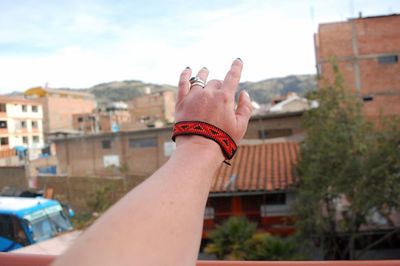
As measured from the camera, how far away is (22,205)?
32.8 ft

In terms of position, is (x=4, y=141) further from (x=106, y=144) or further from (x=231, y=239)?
(x=106, y=144)

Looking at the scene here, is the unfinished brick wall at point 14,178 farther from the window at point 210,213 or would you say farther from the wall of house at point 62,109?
the window at point 210,213

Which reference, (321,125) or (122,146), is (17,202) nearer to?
(321,125)

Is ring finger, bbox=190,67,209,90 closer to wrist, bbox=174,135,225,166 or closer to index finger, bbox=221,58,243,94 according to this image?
index finger, bbox=221,58,243,94

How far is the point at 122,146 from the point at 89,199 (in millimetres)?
7919

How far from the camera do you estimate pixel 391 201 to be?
7.52 metres

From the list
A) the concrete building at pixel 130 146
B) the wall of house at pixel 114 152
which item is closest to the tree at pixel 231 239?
the concrete building at pixel 130 146

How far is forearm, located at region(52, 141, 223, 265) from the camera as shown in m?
0.62

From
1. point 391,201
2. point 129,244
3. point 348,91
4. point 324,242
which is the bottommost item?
point 324,242

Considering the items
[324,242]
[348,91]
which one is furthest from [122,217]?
[324,242]

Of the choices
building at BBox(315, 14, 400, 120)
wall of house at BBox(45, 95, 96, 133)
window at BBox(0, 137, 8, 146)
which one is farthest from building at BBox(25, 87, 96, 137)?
building at BBox(315, 14, 400, 120)

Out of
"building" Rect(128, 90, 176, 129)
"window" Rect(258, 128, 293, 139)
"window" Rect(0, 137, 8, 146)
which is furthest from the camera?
"building" Rect(128, 90, 176, 129)

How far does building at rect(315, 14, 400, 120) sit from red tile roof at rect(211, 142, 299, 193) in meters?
8.29

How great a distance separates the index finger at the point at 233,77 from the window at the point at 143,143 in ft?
67.4
